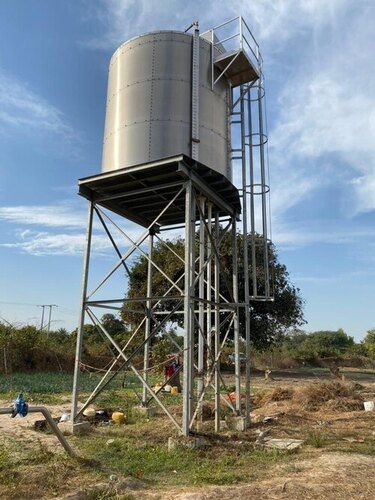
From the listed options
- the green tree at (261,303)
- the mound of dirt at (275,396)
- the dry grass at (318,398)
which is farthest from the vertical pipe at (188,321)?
the green tree at (261,303)

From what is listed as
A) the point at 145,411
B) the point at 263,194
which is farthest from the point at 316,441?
the point at 263,194

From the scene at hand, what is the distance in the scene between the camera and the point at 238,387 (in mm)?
10539

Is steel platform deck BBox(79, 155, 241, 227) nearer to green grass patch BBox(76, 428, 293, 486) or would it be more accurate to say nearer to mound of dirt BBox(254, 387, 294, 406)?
green grass patch BBox(76, 428, 293, 486)

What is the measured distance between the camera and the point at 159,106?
1002 centimetres

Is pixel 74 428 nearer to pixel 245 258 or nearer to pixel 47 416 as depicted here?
pixel 47 416

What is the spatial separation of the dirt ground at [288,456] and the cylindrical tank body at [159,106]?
237 inches

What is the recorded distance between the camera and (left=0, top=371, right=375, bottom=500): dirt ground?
A: 558cm

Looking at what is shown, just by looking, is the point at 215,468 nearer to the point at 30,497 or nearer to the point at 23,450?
the point at 30,497

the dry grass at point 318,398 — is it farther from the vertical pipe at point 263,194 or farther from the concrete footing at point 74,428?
the concrete footing at point 74,428

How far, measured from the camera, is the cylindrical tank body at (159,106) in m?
9.89

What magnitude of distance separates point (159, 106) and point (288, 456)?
7.65m

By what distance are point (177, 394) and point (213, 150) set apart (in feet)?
34.7

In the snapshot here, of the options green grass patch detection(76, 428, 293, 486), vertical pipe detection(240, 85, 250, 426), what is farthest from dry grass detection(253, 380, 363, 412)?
green grass patch detection(76, 428, 293, 486)

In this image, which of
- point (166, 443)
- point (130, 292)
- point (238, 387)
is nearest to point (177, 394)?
point (238, 387)
